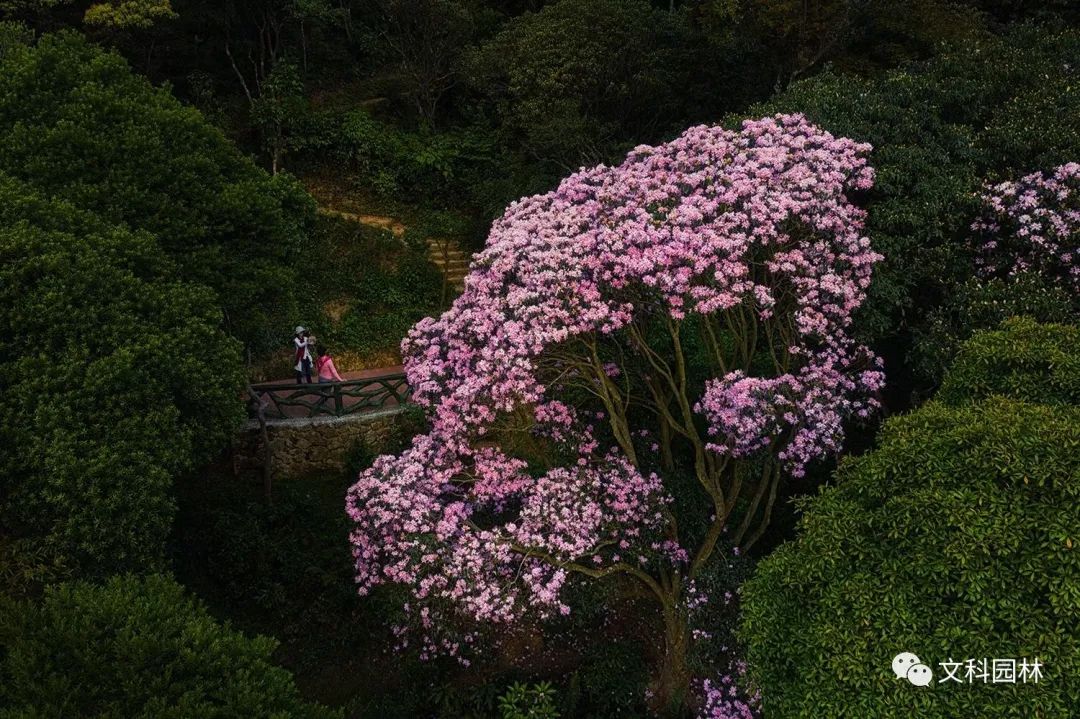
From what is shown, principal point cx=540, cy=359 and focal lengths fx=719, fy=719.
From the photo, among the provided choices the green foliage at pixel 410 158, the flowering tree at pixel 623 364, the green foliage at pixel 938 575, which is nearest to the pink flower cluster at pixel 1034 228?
the flowering tree at pixel 623 364

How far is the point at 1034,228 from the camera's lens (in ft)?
32.2

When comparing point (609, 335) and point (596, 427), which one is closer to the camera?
point (609, 335)

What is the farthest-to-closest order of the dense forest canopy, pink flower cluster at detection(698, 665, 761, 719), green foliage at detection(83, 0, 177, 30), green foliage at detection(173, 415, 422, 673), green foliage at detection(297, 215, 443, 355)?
green foliage at detection(297, 215, 443, 355)
green foliage at detection(83, 0, 177, 30)
green foliage at detection(173, 415, 422, 673)
pink flower cluster at detection(698, 665, 761, 719)
the dense forest canopy

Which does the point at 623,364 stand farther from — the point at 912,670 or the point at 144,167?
the point at 144,167

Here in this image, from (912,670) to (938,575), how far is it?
802 mm

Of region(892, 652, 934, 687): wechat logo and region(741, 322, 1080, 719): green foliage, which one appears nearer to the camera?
region(741, 322, 1080, 719): green foliage

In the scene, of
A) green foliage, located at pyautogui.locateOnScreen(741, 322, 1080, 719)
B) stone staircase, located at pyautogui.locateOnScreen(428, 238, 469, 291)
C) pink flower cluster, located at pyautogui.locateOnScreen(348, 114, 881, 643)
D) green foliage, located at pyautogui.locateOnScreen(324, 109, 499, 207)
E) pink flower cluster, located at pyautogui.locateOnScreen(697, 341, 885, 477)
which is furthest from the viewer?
green foliage, located at pyautogui.locateOnScreen(324, 109, 499, 207)

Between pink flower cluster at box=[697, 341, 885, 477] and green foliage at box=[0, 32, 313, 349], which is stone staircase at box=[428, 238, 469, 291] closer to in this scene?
green foliage at box=[0, 32, 313, 349]

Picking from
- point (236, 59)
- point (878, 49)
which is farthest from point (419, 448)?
point (236, 59)

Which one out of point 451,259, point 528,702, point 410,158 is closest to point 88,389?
point 528,702

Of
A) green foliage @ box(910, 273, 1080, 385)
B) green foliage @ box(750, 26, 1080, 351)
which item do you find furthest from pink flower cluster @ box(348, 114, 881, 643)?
green foliage @ box(910, 273, 1080, 385)

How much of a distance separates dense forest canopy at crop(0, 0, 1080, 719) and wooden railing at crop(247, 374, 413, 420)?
0.69 meters

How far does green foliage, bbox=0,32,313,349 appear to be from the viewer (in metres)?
11.4

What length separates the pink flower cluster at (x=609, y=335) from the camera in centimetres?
914
